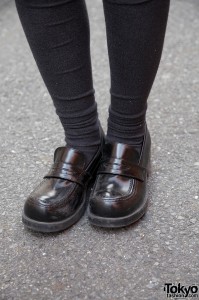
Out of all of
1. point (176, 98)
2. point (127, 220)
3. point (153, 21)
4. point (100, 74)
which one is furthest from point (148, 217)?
point (100, 74)

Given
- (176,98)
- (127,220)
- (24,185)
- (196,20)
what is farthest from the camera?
(196,20)

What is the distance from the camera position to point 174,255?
3.61 feet

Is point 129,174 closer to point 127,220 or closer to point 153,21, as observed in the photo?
point 127,220

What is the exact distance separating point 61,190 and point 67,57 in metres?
0.29

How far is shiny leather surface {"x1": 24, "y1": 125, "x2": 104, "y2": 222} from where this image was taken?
1142 millimetres

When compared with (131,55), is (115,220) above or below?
below

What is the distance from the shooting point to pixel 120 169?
1.17 meters

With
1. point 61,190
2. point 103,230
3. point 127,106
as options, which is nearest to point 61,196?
point 61,190

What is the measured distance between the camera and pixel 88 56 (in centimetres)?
118

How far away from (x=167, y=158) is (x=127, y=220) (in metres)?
0.35

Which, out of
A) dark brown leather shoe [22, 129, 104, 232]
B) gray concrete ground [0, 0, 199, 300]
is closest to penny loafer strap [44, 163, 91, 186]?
dark brown leather shoe [22, 129, 104, 232]

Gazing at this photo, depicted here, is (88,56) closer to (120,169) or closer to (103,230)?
(120,169)

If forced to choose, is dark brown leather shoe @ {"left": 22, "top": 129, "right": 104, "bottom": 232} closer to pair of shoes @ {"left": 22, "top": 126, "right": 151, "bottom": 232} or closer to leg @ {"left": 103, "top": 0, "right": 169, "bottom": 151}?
pair of shoes @ {"left": 22, "top": 126, "right": 151, "bottom": 232}

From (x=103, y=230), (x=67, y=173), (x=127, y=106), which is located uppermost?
(x=127, y=106)
